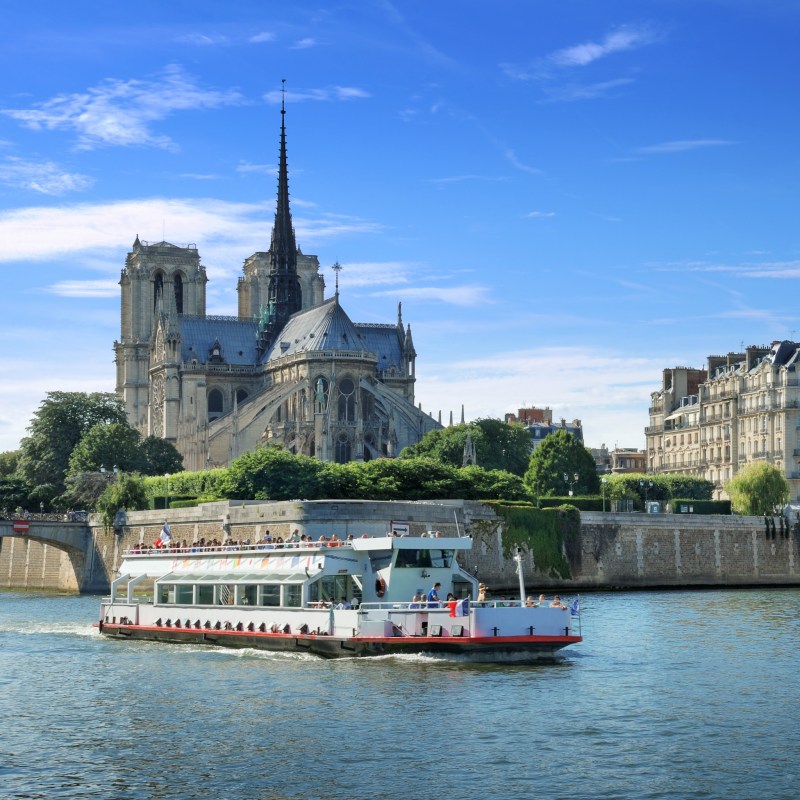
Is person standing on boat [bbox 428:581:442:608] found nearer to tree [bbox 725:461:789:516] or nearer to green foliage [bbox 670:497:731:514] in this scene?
green foliage [bbox 670:497:731:514]

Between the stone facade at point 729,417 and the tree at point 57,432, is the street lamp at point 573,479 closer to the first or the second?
the stone facade at point 729,417

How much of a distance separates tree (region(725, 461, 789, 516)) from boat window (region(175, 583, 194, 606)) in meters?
45.4

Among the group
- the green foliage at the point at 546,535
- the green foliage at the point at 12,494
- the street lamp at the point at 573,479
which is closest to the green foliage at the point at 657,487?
the street lamp at the point at 573,479

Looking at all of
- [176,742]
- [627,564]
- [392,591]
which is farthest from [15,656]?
[627,564]

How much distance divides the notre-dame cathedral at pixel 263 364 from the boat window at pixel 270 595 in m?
70.8

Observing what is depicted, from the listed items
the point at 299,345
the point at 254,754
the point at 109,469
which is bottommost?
the point at 254,754

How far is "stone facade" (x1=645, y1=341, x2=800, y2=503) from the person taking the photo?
4097 inches

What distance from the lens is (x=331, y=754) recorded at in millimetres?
27234

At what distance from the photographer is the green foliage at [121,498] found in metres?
79.6

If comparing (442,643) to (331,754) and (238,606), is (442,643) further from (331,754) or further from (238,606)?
(331,754)

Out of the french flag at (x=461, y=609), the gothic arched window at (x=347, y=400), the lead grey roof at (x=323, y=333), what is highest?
the lead grey roof at (x=323, y=333)

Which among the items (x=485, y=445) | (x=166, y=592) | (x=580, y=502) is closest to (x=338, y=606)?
(x=166, y=592)

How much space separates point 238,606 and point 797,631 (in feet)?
55.3

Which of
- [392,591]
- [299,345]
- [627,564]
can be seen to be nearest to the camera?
[392,591]
